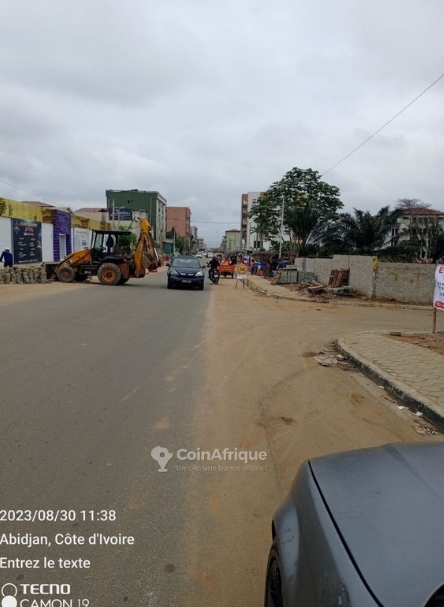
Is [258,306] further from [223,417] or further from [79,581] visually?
[79,581]

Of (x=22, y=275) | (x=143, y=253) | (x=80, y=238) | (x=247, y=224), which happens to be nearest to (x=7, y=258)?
(x=22, y=275)

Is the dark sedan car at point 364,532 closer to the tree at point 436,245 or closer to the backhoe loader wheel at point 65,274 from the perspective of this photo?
the backhoe loader wheel at point 65,274

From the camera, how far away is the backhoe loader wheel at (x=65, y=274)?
24.1m

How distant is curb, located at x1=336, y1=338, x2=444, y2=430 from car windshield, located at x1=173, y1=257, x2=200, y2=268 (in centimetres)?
1570

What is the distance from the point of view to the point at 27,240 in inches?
1238

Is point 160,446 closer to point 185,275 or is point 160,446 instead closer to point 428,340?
point 428,340

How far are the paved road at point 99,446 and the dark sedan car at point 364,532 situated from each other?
3.03 feet

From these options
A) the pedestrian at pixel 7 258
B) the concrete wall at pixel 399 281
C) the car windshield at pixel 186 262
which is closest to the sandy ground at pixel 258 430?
the concrete wall at pixel 399 281

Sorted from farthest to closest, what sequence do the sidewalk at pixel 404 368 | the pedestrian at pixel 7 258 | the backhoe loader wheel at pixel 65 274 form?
the pedestrian at pixel 7 258 < the backhoe loader wheel at pixel 65 274 < the sidewalk at pixel 404 368

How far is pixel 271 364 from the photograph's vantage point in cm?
748

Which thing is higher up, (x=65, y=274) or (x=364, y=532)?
(x=364, y=532)

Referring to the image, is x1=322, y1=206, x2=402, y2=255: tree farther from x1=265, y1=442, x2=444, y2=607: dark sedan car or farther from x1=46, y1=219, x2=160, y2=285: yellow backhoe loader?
x1=265, y1=442, x2=444, y2=607: dark sedan car

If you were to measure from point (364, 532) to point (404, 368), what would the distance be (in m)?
5.85

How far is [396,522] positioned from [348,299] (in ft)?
63.3
